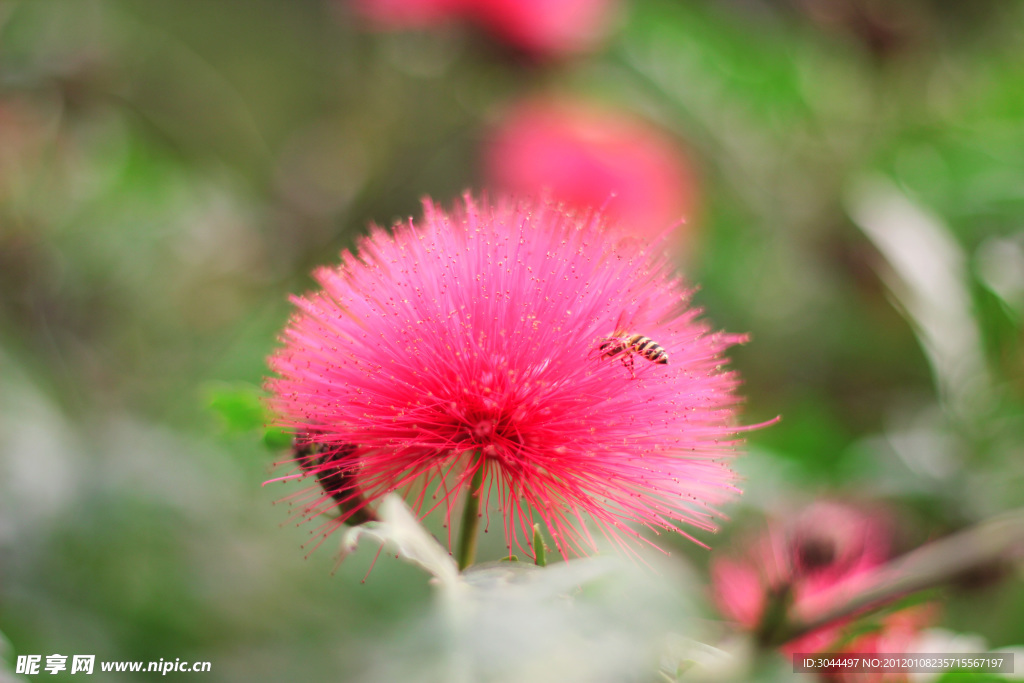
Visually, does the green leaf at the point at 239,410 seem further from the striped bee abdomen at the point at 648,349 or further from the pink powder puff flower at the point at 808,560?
the pink powder puff flower at the point at 808,560

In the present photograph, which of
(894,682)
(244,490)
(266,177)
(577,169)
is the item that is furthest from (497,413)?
(266,177)

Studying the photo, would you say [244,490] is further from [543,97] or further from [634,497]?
[543,97]

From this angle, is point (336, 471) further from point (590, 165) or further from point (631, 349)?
point (590, 165)

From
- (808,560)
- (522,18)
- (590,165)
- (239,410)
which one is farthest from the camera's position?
(590,165)

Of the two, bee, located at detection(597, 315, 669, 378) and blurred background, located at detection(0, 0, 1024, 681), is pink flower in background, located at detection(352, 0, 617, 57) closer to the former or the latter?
blurred background, located at detection(0, 0, 1024, 681)

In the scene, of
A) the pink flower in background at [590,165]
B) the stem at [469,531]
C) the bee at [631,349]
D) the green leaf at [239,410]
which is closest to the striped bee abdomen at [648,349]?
the bee at [631,349]

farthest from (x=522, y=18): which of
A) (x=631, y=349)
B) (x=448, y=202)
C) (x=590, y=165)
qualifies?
(x=631, y=349)
